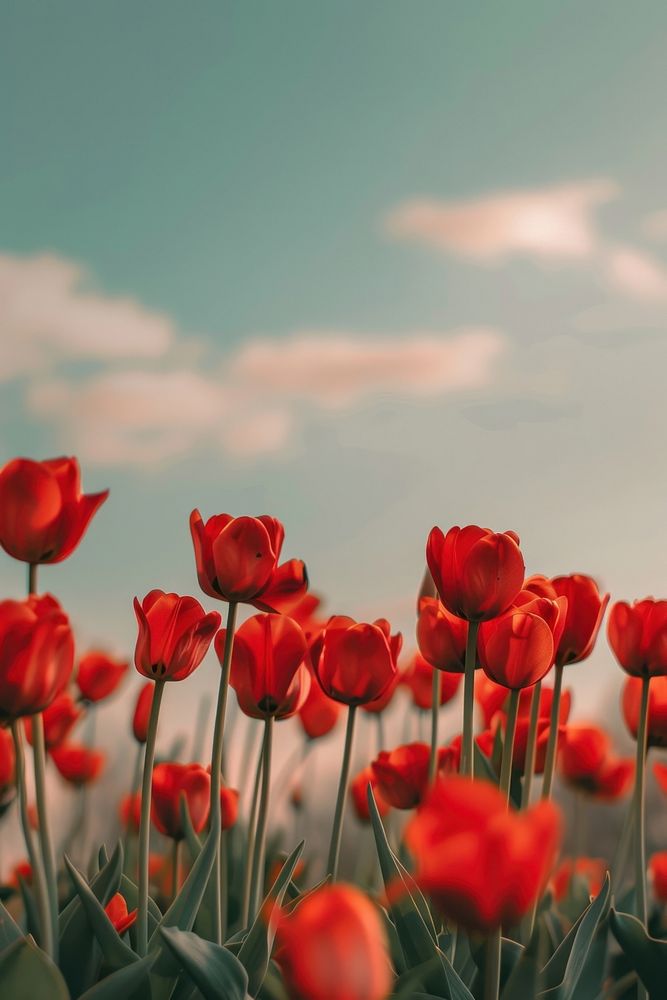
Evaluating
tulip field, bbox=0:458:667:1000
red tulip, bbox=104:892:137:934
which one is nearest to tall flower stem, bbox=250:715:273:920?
tulip field, bbox=0:458:667:1000

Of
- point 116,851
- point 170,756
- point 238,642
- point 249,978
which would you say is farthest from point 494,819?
→ point 170,756

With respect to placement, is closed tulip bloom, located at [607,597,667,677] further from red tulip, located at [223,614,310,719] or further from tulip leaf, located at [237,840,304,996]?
tulip leaf, located at [237,840,304,996]

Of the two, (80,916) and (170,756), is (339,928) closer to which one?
(80,916)

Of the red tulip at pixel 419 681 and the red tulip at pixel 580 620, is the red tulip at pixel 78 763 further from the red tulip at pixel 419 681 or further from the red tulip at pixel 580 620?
the red tulip at pixel 580 620

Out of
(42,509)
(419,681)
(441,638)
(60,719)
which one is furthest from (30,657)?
(419,681)

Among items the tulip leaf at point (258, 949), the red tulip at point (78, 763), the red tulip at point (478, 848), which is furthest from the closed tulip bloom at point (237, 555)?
the red tulip at point (78, 763)

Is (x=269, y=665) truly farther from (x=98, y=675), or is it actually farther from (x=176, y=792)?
(x=98, y=675)
